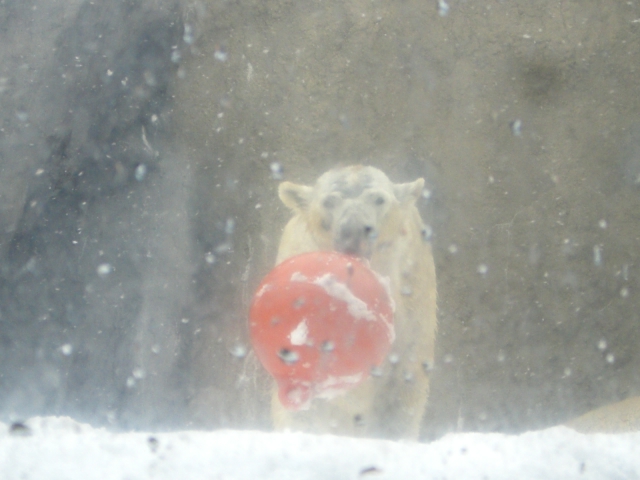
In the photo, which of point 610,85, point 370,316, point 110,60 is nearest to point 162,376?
point 110,60

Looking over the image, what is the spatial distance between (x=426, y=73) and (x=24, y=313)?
2610 mm

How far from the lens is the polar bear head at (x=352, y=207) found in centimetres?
236

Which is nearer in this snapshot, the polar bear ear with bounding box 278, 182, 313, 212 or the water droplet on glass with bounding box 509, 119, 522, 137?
the polar bear ear with bounding box 278, 182, 313, 212

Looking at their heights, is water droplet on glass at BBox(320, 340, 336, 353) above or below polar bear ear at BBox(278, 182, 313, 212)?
below

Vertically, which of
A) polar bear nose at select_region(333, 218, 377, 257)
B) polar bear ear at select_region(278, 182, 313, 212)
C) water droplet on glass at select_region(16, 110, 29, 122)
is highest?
water droplet on glass at select_region(16, 110, 29, 122)

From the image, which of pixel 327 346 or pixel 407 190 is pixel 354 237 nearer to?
pixel 407 190

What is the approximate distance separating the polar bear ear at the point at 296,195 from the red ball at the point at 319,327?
134cm

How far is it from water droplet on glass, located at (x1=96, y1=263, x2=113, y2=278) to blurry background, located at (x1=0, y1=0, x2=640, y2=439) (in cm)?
2

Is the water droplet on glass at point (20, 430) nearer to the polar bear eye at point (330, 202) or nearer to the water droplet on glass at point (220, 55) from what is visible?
the polar bear eye at point (330, 202)

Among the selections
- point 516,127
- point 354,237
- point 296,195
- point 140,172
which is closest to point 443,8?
point 516,127

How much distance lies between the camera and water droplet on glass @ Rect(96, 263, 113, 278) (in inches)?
109

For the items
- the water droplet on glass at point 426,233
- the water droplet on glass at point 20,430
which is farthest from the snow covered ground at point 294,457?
the water droplet on glass at point 426,233

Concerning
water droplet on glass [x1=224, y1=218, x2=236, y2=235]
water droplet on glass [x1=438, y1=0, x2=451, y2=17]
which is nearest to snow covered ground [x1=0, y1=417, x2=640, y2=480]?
water droplet on glass [x1=224, y1=218, x2=236, y2=235]

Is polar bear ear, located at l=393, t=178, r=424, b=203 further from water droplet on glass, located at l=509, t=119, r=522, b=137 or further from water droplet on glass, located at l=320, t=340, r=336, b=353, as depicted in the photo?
water droplet on glass, located at l=320, t=340, r=336, b=353
